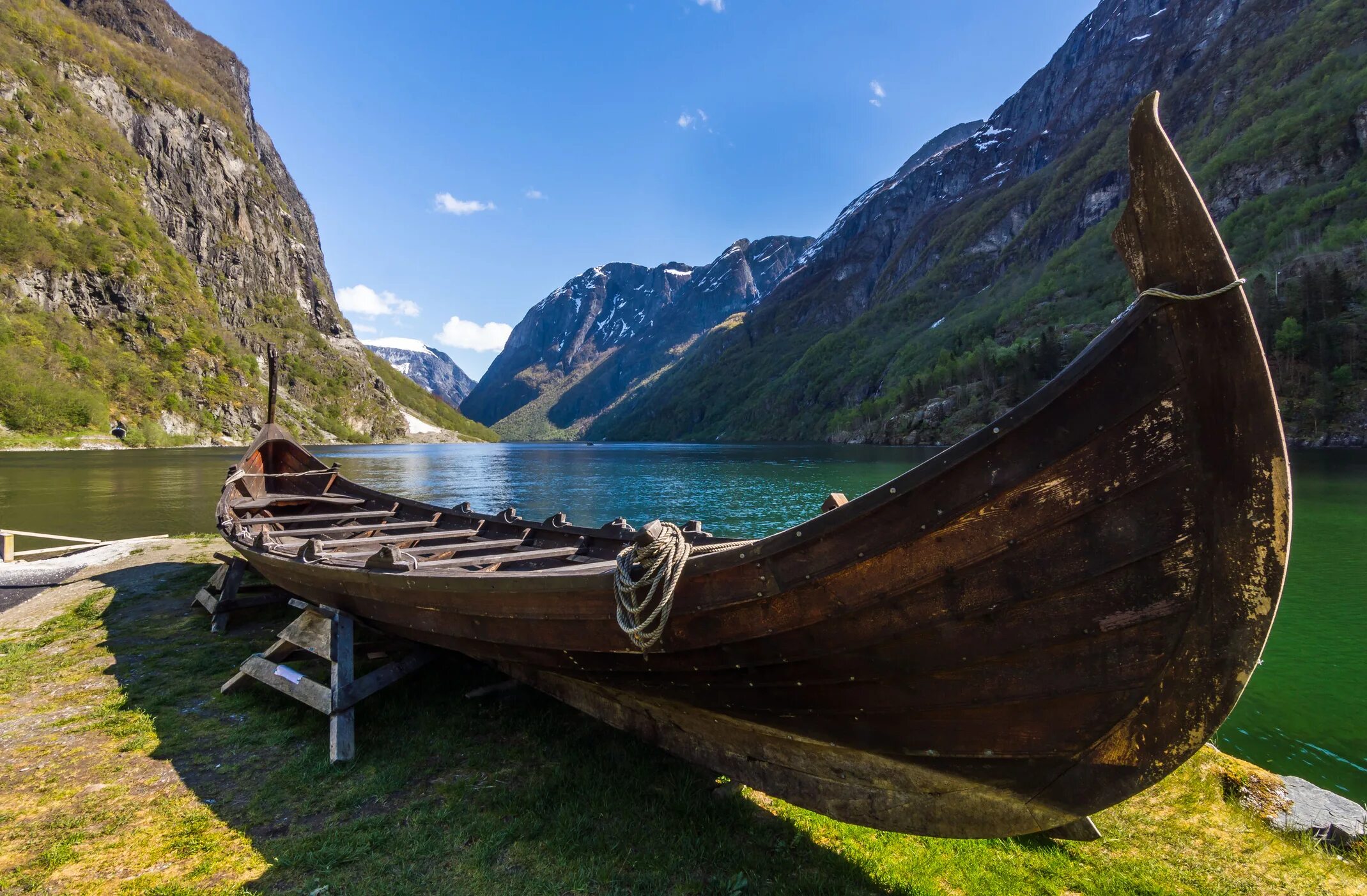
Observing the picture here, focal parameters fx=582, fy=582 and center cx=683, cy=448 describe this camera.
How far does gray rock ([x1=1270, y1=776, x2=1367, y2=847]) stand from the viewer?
14.2 ft

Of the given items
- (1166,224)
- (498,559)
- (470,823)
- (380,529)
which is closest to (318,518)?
(380,529)

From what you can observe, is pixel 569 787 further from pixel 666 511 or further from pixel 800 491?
pixel 800 491

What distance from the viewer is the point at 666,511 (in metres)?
28.4

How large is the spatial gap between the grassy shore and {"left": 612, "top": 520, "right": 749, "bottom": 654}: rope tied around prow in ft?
5.19

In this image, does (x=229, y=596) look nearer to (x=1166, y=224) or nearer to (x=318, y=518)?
(x=318, y=518)

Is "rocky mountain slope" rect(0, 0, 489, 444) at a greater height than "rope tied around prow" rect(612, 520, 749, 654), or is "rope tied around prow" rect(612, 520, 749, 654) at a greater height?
"rocky mountain slope" rect(0, 0, 489, 444)

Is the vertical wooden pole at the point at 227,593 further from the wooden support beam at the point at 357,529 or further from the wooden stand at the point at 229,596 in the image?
the wooden support beam at the point at 357,529

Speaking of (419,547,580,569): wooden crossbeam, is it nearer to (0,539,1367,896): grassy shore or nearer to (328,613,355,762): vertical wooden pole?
(328,613,355,762): vertical wooden pole

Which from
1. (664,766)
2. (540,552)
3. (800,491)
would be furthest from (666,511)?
(664,766)

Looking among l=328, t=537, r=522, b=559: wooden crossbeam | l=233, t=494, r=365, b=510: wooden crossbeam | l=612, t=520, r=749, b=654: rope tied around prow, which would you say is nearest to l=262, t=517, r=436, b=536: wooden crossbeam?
l=328, t=537, r=522, b=559: wooden crossbeam

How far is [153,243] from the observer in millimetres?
114750

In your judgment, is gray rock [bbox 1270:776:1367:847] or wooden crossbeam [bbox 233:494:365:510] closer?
gray rock [bbox 1270:776:1367:847]

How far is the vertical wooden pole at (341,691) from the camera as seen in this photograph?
15.9 ft

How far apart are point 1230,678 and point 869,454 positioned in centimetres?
7030
